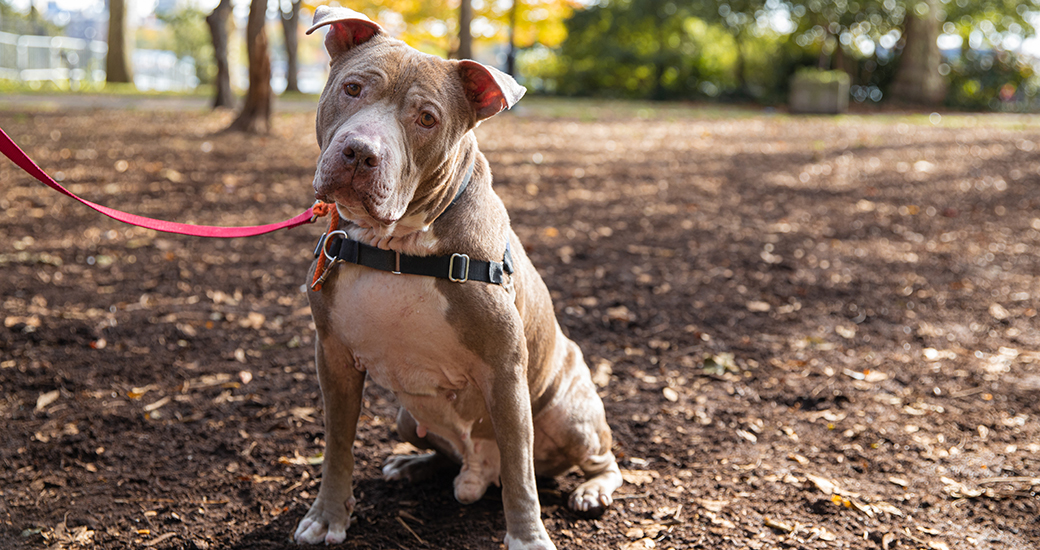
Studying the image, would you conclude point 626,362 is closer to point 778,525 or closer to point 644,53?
point 778,525

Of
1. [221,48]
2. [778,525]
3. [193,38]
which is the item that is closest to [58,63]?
[193,38]

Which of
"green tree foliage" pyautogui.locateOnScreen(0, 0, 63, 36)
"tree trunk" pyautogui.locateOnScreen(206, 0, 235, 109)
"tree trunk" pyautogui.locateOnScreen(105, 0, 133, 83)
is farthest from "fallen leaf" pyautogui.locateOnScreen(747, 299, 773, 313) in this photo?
"green tree foliage" pyautogui.locateOnScreen(0, 0, 63, 36)

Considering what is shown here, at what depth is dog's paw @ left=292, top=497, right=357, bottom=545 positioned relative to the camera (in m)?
3.00

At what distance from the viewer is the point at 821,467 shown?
12.2 ft

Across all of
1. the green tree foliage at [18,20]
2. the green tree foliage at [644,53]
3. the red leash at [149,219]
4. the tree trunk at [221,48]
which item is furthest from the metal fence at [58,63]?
the red leash at [149,219]

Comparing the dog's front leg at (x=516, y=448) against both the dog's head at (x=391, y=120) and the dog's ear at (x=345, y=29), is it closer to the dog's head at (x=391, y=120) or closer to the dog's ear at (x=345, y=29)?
the dog's head at (x=391, y=120)

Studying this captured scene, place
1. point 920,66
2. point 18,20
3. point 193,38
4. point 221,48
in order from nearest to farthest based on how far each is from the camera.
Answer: point 221,48 < point 920,66 < point 193,38 < point 18,20

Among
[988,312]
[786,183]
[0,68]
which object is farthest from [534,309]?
[0,68]

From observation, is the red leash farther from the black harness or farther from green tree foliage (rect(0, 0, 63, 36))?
green tree foliage (rect(0, 0, 63, 36))

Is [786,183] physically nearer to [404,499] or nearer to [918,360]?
[918,360]

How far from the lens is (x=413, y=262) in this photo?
8.43 feet

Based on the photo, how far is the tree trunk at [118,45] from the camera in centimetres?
2316

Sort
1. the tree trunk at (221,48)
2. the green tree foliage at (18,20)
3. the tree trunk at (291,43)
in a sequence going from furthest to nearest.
A: the green tree foliage at (18,20)
the tree trunk at (291,43)
the tree trunk at (221,48)

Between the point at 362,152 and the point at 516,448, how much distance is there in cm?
118
